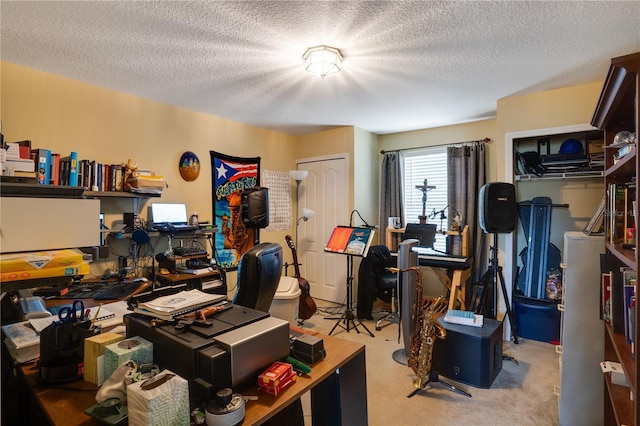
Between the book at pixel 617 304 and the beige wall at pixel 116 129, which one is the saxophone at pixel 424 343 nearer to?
the book at pixel 617 304

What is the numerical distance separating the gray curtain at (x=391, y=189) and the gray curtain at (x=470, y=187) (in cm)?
69

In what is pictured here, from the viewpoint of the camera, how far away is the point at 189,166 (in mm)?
3531

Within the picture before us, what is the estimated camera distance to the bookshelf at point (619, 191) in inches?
41.8

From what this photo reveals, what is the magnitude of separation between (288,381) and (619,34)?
111 inches

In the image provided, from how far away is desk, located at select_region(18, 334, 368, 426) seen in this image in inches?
37.5

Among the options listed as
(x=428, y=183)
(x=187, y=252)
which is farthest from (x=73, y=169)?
(x=428, y=183)

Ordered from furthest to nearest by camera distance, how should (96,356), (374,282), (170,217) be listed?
(374,282), (170,217), (96,356)

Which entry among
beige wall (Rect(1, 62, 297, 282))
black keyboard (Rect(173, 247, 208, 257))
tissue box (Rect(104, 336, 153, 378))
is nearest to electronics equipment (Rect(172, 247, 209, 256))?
black keyboard (Rect(173, 247, 208, 257))

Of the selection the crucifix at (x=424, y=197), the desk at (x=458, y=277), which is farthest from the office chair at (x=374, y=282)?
the crucifix at (x=424, y=197)

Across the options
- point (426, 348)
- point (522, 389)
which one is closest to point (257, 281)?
point (426, 348)

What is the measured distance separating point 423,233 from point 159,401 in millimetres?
3529

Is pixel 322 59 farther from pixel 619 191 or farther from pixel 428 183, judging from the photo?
pixel 428 183

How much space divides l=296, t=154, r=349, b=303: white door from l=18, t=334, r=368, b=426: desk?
2.96m

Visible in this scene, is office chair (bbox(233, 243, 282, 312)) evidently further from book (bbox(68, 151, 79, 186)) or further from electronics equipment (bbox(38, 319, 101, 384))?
book (bbox(68, 151, 79, 186))
